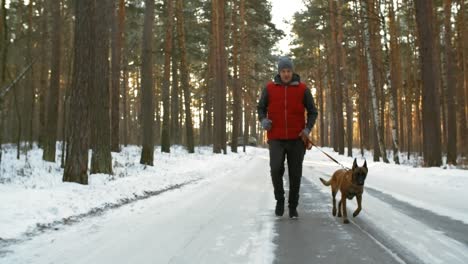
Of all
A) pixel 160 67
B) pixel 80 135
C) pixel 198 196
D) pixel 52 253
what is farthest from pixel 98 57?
pixel 160 67

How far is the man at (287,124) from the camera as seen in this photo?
620 centimetres

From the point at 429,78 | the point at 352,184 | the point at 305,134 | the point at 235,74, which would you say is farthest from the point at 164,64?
the point at 352,184

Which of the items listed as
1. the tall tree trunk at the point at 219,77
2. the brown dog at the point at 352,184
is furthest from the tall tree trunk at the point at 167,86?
the brown dog at the point at 352,184

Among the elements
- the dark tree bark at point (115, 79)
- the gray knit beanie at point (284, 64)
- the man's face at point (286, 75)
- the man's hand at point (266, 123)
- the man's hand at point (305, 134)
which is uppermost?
the dark tree bark at point (115, 79)

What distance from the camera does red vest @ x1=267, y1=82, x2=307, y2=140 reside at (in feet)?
20.3

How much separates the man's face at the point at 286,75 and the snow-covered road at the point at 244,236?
204cm

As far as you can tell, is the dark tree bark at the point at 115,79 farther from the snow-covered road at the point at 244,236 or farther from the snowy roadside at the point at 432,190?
the snow-covered road at the point at 244,236

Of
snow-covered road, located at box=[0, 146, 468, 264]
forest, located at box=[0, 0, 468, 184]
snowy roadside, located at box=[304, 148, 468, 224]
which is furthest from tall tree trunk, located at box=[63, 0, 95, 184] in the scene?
snowy roadside, located at box=[304, 148, 468, 224]

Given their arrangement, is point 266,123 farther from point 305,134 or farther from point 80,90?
point 80,90

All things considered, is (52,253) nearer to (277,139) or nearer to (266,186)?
(277,139)

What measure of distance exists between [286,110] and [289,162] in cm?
79

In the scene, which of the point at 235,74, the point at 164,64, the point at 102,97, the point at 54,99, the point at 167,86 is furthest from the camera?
the point at 235,74

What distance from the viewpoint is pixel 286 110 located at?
6219 mm

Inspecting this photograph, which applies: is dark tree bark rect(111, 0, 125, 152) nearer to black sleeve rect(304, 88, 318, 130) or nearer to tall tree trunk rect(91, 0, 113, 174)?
tall tree trunk rect(91, 0, 113, 174)
